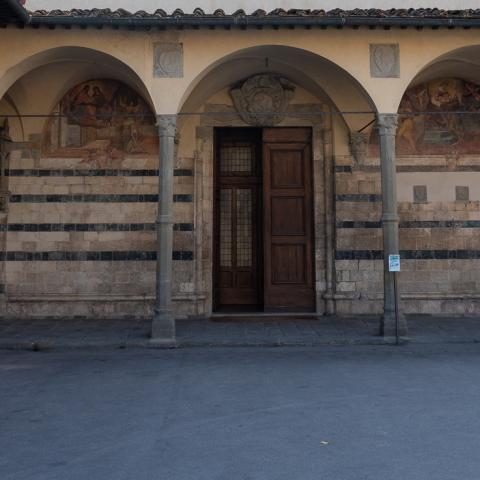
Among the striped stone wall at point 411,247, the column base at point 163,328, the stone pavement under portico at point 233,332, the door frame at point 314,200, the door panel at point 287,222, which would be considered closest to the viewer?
the stone pavement under portico at point 233,332

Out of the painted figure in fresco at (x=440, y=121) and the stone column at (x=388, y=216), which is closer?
the stone column at (x=388, y=216)

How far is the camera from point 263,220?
36.8ft

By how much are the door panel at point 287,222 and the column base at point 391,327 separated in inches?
107

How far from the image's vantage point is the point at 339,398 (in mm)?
5078

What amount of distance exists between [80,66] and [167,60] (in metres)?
2.62

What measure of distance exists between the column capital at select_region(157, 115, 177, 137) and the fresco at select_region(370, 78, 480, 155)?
5.44 metres

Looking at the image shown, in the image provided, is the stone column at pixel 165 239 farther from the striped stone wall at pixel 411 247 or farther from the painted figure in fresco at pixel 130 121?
the striped stone wall at pixel 411 247

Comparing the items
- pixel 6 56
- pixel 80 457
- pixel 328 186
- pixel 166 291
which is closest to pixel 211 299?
pixel 166 291

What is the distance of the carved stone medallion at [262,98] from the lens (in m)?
11.0

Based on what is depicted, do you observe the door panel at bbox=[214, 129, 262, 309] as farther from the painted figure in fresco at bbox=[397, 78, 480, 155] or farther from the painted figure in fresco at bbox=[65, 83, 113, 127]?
the painted figure in fresco at bbox=[397, 78, 480, 155]

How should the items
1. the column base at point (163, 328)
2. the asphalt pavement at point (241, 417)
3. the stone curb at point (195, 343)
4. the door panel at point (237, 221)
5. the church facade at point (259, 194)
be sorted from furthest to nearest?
the door panel at point (237, 221)
the church facade at point (259, 194)
the column base at point (163, 328)
the stone curb at point (195, 343)
the asphalt pavement at point (241, 417)

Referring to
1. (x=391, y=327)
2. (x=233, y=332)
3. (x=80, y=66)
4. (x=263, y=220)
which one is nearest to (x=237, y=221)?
(x=263, y=220)

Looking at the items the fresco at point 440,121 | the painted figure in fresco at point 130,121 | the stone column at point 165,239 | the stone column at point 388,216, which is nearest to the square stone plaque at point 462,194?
the fresco at point 440,121

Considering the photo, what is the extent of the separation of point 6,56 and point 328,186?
695cm
